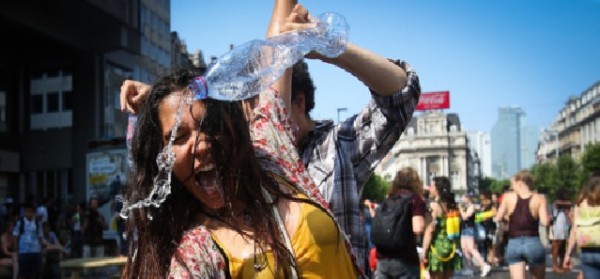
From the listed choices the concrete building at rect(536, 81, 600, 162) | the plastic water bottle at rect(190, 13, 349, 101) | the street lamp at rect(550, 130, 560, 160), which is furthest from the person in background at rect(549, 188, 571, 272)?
the street lamp at rect(550, 130, 560, 160)

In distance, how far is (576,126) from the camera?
121 m

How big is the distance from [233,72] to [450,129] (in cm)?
13577

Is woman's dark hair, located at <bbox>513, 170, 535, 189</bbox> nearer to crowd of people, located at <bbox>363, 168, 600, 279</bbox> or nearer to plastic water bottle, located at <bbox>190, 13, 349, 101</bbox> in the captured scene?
crowd of people, located at <bbox>363, 168, 600, 279</bbox>

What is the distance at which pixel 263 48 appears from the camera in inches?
66.2

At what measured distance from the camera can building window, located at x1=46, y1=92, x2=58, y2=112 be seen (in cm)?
3141

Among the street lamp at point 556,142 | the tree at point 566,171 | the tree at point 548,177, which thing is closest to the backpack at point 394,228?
the tree at point 548,177

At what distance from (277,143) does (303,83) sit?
0.80m

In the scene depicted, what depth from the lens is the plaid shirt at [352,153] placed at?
246cm

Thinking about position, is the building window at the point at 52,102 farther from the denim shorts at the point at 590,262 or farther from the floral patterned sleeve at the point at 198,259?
the floral patterned sleeve at the point at 198,259

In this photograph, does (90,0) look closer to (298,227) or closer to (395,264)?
(395,264)

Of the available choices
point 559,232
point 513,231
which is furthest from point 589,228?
point 559,232

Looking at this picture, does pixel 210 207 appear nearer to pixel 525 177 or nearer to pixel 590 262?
pixel 590 262

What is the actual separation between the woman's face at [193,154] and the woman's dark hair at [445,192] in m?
9.20

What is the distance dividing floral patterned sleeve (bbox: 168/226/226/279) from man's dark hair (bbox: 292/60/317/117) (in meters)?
1.11
